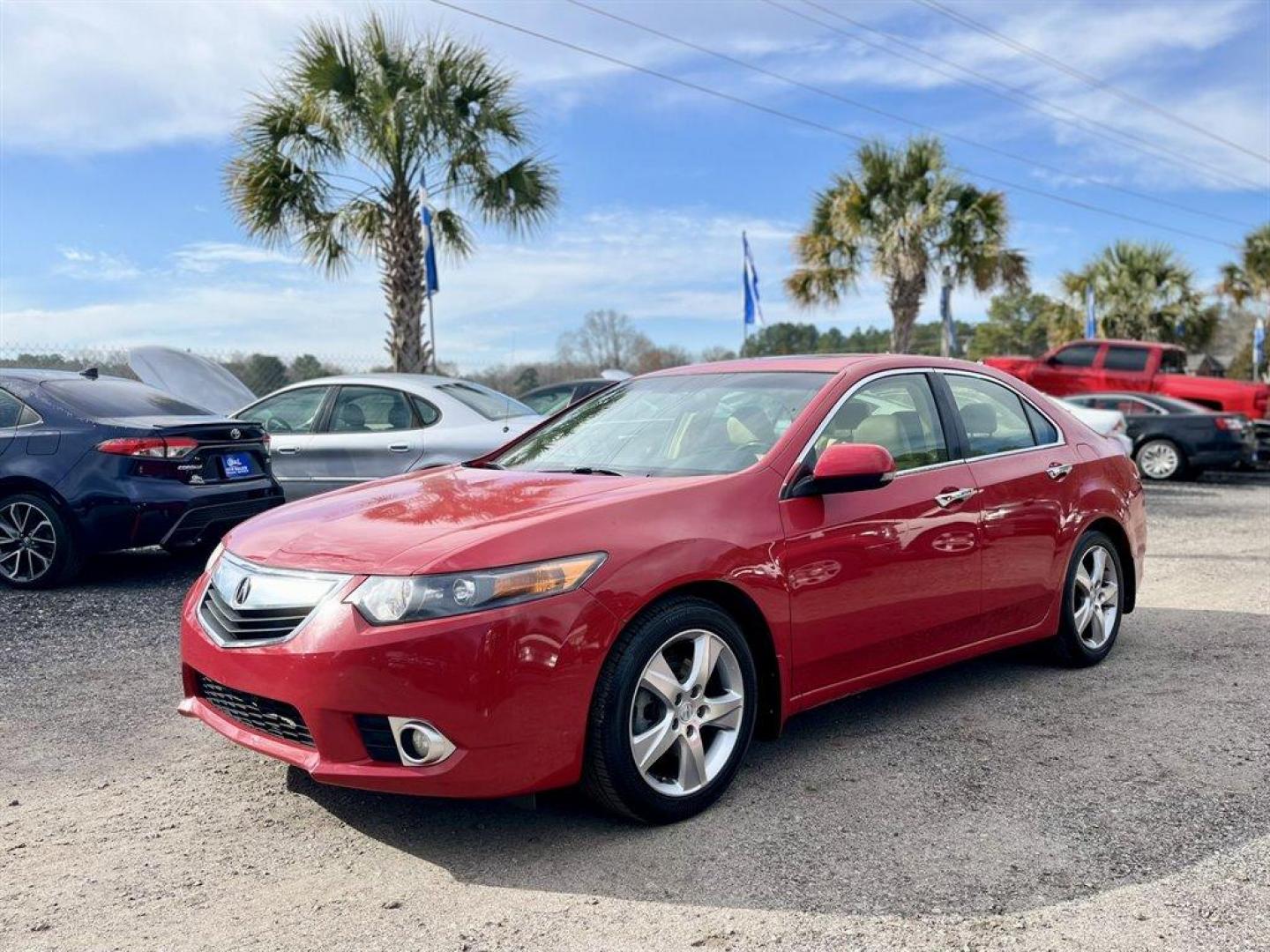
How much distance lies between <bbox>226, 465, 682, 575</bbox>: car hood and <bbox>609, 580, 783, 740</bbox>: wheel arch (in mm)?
374

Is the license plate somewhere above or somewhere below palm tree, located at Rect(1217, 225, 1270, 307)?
below

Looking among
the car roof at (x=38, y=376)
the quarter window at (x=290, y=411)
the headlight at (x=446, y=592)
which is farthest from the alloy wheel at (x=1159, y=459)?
the headlight at (x=446, y=592)

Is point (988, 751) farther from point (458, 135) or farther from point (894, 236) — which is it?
point (894, 236)

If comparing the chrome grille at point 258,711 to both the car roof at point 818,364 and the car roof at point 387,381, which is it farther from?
the car roof at point 387,381

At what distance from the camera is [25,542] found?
7.17m

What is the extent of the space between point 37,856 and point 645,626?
76.8 inches

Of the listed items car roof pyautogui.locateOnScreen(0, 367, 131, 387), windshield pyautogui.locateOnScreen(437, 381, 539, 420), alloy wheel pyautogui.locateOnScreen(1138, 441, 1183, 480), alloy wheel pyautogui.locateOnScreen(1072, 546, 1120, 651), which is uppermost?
car roof pyautogui.locateOnScreen(0, 367, 131, 387)

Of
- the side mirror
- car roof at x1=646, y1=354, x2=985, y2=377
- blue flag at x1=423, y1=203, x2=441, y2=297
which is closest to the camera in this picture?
the side mirror

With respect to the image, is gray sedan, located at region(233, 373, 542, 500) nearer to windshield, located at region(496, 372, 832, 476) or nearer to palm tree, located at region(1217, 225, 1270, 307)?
windshield, located at region(496, 372, 832, 476)

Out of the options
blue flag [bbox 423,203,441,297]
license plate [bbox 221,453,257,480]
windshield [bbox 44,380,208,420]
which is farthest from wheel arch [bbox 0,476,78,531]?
blue flag [bbox 423,203,441,297]

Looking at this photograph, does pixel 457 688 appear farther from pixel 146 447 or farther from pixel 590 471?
pixel 146 447

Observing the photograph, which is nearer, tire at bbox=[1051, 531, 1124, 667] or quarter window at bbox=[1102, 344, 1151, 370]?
tire at bbox=[1051, 531, 1124, 667]

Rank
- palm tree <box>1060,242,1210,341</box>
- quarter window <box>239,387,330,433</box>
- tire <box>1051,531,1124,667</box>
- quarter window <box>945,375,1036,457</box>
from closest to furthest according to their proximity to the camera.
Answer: quarter window <box>945,375,1036,457</box>, tire <box>1051,531,1124,667</box>, quarter window <box>239,387,330,433</box>, palm tree <box>1060,242,1210,341</box>

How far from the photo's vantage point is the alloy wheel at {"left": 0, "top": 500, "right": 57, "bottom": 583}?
281 inches
